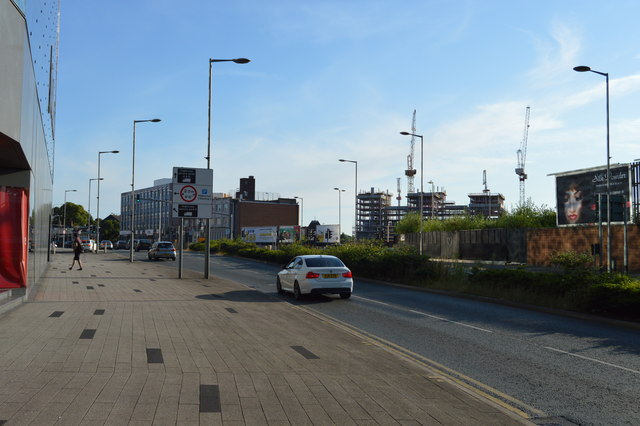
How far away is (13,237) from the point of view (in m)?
15.4

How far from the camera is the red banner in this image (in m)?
15.2

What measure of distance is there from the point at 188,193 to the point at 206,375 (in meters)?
19.2

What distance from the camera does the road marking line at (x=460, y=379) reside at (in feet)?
21.5

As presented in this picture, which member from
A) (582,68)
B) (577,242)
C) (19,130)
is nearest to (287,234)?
(577,242)

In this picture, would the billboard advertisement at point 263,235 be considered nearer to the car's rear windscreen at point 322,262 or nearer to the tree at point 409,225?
the tree at point 409,225

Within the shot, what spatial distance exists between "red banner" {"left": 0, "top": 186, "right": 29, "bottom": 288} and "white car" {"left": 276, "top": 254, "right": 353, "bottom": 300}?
8.21 m

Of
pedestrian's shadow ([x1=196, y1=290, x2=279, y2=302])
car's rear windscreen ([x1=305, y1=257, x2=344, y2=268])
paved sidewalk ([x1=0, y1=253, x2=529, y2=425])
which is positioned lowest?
pedestrian's shadow ([x1=196, y1=290, x2=279, y2=302])

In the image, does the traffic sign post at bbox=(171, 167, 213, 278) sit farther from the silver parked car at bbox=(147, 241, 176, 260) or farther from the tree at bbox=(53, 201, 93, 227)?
the tree at bbox=(53, 201, 93, 227)

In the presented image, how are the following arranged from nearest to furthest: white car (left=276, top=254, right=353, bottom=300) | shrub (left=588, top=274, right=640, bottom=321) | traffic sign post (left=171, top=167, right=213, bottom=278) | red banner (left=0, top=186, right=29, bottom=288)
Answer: shrub (left=588, top=274, right=640, bottom=321) < red banner (left=0, top=186, right=29, bottom=288) < white car (left=276, top=254, right=353, bottom=300) < traffic sign post (left=171, top=167, right=213, bottom=278)

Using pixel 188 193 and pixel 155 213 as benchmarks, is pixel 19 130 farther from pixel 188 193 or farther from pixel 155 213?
pixel 155 213

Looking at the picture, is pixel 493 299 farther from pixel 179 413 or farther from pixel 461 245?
pixel 461 245

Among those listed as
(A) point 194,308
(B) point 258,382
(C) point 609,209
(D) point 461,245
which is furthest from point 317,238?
(B) point 258,382

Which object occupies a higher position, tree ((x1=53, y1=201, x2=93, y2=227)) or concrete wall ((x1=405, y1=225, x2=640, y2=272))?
tree ((x1=53, y1=201, x2=93, y2=227))

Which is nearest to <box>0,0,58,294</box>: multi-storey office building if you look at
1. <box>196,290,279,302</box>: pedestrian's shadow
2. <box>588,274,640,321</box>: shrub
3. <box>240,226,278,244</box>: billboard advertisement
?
<box>196,290,279,302</box>: pedestrian's shadow
